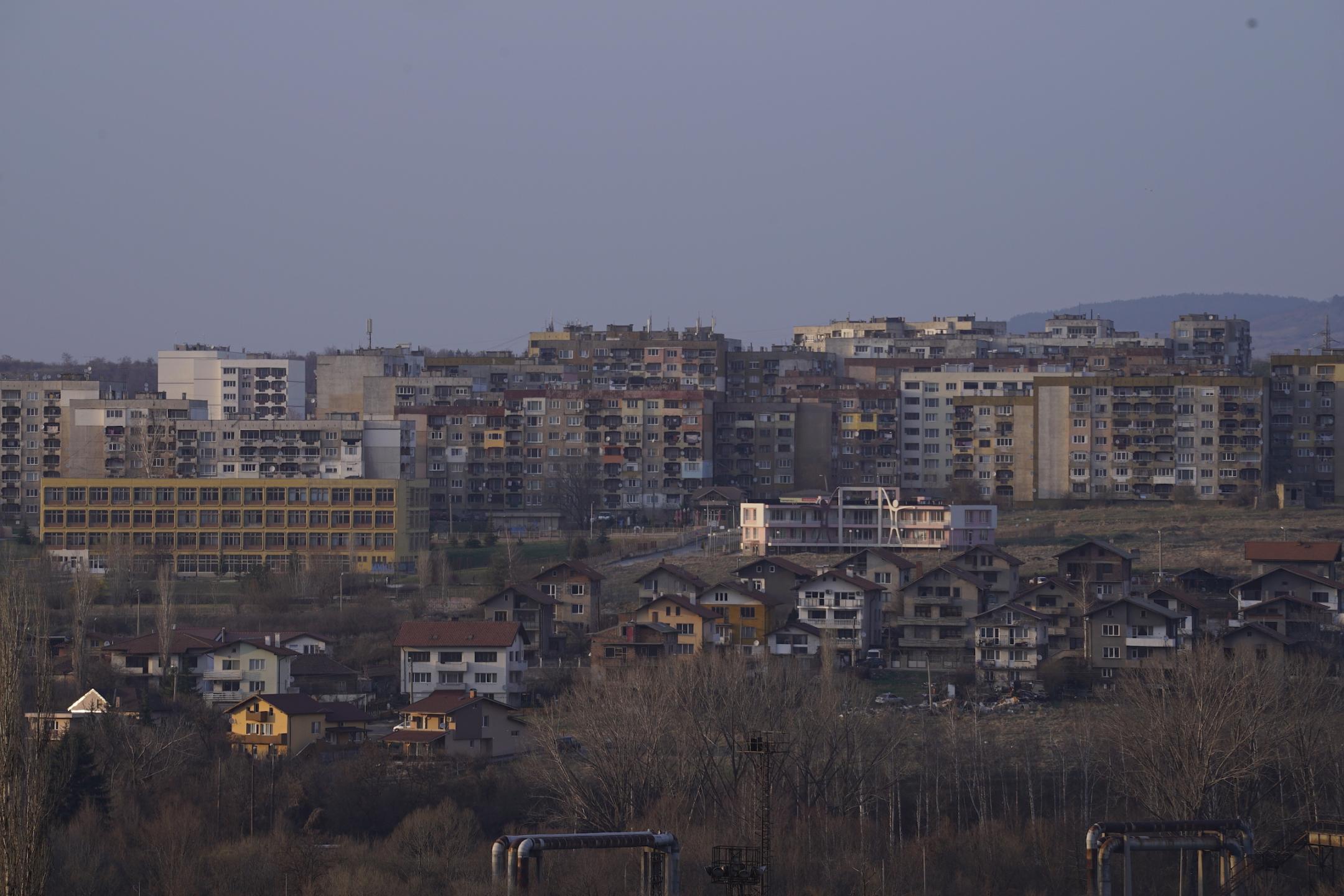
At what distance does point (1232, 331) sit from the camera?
66188mm

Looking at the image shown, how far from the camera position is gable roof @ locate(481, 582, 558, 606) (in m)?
29.5

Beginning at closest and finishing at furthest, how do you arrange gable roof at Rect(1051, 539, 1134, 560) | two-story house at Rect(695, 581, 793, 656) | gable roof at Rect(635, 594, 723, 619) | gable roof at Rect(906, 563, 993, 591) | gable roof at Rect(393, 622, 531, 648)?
gable roof at Rect(393, 622, 531, 648) → gable roof at Rect(635, 594, 723, 619) → two-story house at Rect(695, 581, 793, 656) → gable roof at Rect(906, 563, 993, 591) → gable roof at Rect(1051, 539, 1134, 560)

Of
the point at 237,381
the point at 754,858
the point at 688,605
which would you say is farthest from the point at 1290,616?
the point at 237,381

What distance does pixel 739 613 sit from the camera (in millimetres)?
29453

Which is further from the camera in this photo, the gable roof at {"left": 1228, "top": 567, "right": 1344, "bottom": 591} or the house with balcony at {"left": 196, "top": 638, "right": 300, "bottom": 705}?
the gable roof at {"left": 1228, "top": 567, "right": 1344, "bottom": 591}

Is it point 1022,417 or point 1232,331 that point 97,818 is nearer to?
point 1022,417

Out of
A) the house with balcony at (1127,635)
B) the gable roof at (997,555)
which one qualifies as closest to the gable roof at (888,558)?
the gable roof at (997,555)

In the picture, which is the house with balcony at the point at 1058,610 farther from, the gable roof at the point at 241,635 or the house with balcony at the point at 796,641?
the gable roof at the point at 241,635

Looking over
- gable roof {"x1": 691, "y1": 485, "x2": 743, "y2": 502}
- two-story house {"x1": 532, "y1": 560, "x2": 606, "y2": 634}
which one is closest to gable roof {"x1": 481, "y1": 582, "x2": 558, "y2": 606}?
two-story house {"x1": 532, "y1": 560, "x2": 606, "y2": 634}

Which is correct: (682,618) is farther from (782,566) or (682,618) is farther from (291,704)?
(291,704)

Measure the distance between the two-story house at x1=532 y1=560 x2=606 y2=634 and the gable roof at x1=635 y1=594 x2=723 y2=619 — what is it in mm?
1723

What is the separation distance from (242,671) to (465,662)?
9.76 feet

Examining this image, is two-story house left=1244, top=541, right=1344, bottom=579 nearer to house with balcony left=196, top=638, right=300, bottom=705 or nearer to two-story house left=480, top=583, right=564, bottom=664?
two-story house left=480, top=583, right=564, bottom=664

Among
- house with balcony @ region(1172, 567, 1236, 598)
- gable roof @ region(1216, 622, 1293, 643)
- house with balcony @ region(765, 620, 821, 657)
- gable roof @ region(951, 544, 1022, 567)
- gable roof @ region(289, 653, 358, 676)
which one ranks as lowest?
gable roof @ region(289, 653, 358, 676)
